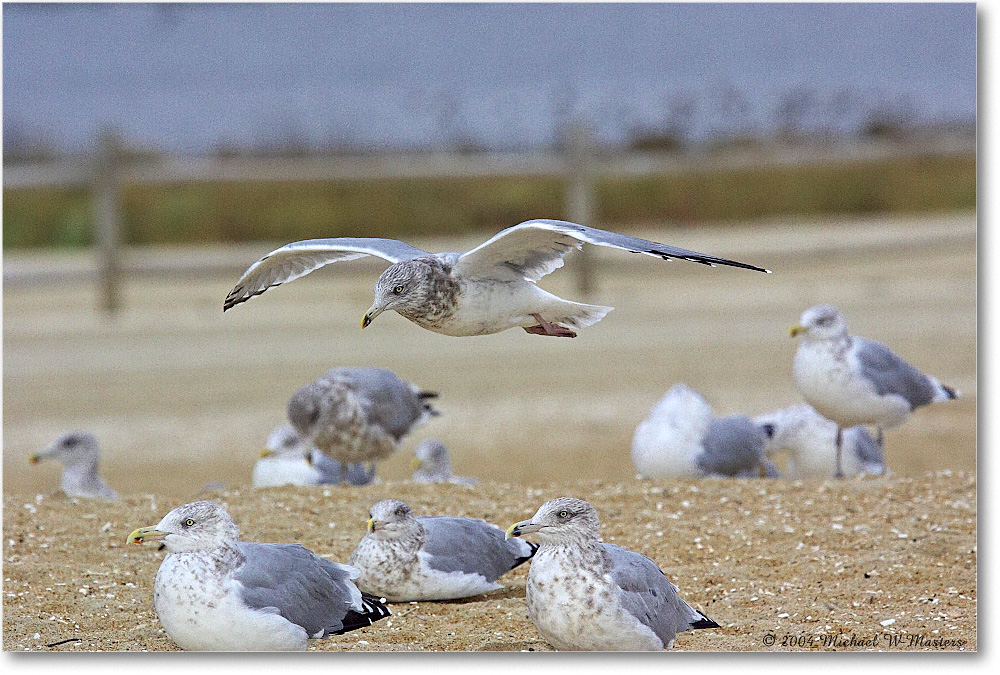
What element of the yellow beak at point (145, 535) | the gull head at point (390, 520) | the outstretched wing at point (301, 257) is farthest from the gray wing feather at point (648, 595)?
the yellow beak at point (145, 535)

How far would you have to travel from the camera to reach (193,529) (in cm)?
298

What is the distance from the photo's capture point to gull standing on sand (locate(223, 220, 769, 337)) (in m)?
3.04

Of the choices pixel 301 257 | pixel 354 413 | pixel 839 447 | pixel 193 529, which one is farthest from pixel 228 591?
pixel 839 447

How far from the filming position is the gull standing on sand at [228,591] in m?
2.96

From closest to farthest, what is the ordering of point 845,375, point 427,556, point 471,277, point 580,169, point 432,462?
point 471,277 → point 427,556 → point 845,375 → point 432,462 → point 580,169

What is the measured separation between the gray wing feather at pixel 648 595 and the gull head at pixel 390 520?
0.66 metres

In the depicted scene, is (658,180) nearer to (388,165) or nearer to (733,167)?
(733,167)

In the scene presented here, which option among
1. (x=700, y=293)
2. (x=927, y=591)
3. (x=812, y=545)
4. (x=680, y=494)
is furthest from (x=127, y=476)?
(x=700, y=293)

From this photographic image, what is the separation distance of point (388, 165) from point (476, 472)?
2.87 m

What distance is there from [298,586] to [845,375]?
7.59 feet

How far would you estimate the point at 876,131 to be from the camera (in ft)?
20.2

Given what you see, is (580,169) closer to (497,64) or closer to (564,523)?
(497,64)

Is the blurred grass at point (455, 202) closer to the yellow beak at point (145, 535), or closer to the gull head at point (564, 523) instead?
the gull head at point (564, 523)

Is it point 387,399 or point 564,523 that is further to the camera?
point 387,399
